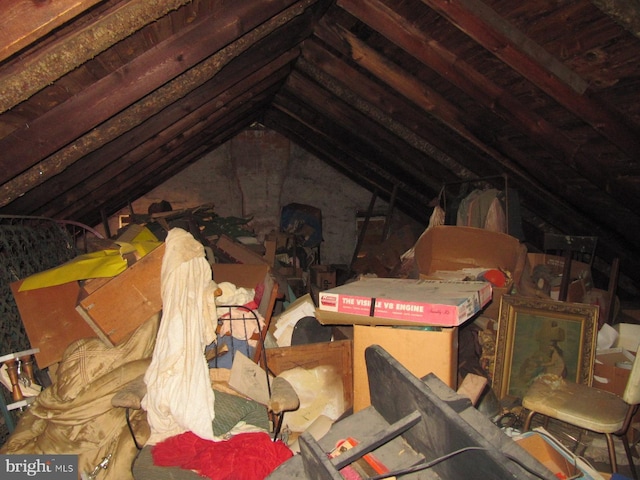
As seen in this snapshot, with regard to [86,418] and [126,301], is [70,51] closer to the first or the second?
[126,301]

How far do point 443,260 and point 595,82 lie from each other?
1.72 m

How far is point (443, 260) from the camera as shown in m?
3.35

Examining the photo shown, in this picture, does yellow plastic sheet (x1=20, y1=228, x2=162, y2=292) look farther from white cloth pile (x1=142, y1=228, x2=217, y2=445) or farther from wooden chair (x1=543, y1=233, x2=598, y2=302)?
wooden chair (x1=543, y1=233, x2=598, y2=302)

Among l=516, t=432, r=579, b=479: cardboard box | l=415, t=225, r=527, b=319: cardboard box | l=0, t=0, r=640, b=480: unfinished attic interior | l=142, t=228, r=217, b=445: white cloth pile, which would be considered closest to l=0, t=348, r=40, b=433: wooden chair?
l=0, t=0, r=640, b=480: unfinished attic interior

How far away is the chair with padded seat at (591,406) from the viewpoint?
5.59 feet

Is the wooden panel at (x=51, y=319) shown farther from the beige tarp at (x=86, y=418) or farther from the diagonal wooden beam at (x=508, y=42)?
the diagonal wooden beam at (x=508, y=42)

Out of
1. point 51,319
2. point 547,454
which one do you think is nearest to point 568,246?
point 547,454

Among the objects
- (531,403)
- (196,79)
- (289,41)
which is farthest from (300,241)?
(531,403)

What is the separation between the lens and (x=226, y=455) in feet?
5.90

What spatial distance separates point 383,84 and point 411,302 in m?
2.17

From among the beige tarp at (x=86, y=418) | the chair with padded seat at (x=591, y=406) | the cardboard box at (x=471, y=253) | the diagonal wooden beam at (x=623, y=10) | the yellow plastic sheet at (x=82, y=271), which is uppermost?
the diagonal wooden beam at (x=623, y=10)

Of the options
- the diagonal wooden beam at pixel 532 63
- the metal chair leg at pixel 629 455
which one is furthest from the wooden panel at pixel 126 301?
the metal chair leg at pixel 629 455

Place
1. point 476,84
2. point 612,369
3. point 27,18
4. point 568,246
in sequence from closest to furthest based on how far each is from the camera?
point 27,18
point 476,84
point 612,369
point 568,246

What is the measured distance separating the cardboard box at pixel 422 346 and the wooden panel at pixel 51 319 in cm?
194
